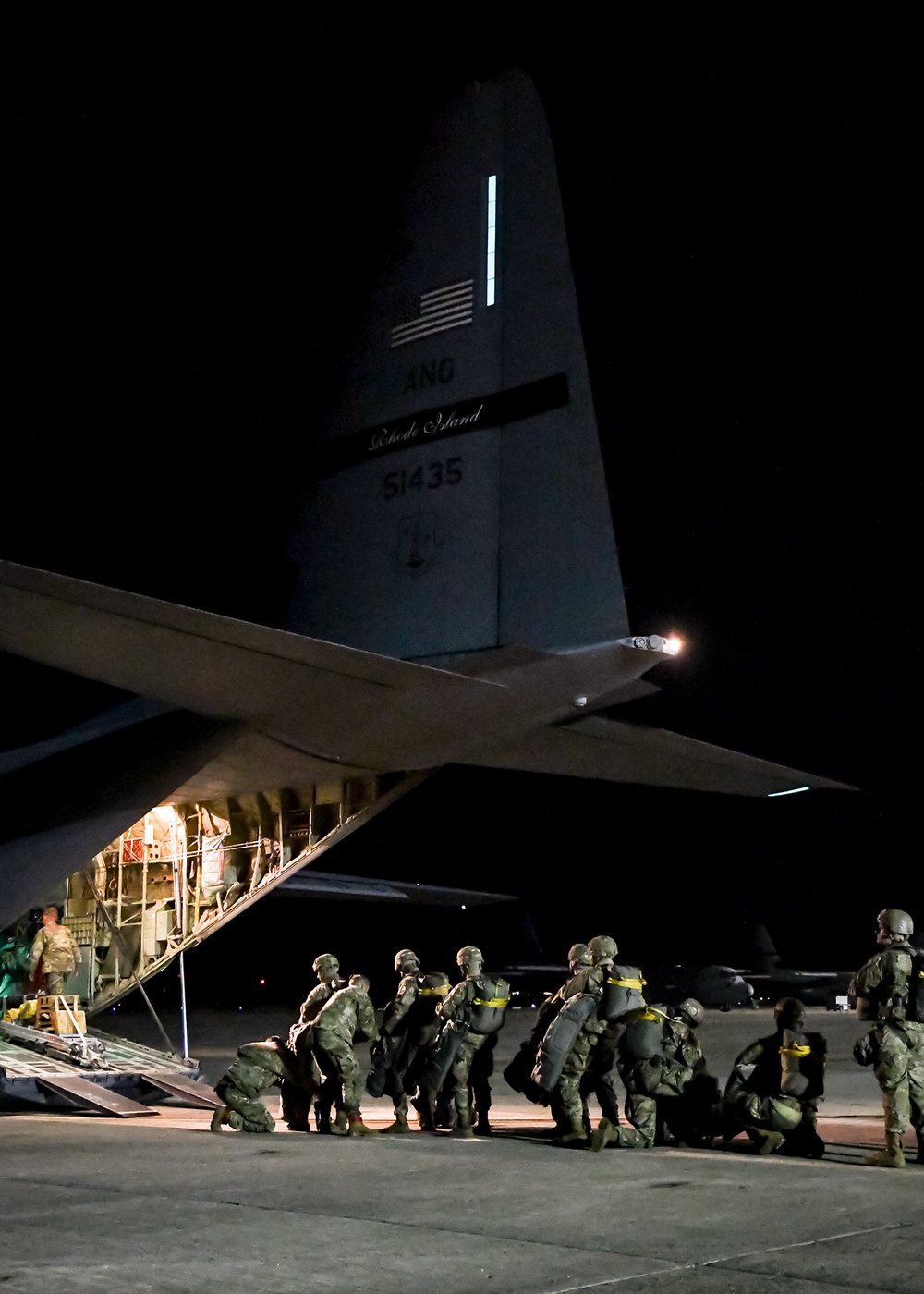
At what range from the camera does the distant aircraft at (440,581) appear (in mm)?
9867

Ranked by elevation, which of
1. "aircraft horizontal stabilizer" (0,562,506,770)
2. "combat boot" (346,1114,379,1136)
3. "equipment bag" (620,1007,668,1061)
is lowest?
"combat boot" (346,1114,379,1136)

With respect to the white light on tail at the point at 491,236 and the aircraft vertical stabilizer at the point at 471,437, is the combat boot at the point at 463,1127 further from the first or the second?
the white light on tail at the point at 491,236

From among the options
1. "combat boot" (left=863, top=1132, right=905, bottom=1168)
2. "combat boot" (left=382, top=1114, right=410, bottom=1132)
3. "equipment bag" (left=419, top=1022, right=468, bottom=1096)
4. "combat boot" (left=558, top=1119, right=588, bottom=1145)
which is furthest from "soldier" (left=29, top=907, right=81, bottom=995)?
"combat boot" (left=863, top=1132, right=905, bottom=1168)

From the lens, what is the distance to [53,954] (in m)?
12.6

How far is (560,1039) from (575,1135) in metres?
0.55

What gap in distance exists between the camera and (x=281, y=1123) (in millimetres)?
9773

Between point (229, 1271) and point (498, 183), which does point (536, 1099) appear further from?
point (498, 183)

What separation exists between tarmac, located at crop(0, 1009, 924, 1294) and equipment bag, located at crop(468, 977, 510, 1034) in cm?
67

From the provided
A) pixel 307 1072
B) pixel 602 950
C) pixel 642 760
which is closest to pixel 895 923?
pixel 602 950

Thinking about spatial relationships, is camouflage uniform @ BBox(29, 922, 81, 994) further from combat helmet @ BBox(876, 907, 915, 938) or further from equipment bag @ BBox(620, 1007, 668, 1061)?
combat helmet @ BBox(876, 907, 915, 938)

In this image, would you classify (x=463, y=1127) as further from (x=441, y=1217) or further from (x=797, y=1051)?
(x=441, y=1217)

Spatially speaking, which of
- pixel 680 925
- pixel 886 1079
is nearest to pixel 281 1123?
pixel 886 1079

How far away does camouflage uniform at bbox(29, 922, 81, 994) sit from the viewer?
496 inches

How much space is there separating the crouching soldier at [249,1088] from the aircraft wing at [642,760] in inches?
Result: 155
